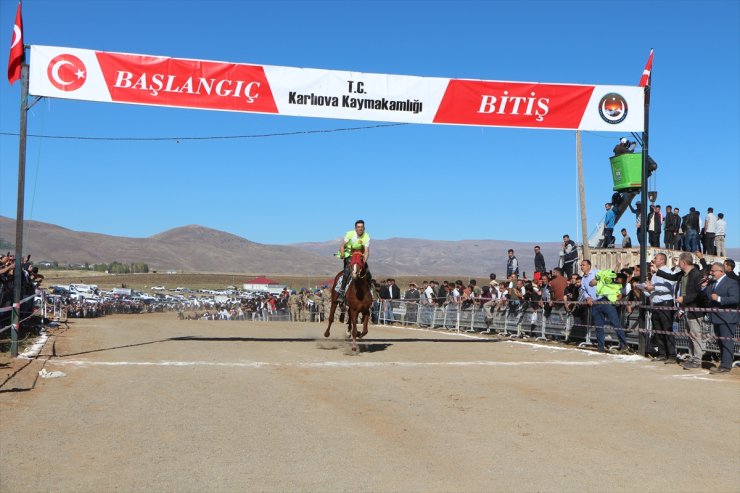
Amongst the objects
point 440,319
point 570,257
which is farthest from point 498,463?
point 570,257

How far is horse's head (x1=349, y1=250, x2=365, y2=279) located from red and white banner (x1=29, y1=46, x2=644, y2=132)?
10.9 ft

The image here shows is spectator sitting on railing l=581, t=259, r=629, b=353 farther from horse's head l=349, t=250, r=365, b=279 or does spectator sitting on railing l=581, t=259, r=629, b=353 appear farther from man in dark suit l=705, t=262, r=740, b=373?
horse's head l=349, t=250, r=365, b=279

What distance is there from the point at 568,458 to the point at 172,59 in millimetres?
12279

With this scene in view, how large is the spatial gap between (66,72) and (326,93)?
5.50 metres

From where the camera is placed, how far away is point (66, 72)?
1510cm

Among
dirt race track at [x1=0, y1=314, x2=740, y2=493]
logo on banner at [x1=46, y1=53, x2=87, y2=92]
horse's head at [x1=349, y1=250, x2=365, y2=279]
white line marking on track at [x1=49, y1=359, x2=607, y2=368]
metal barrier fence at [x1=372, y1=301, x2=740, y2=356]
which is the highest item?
logo on banner at [x1=46, y1=53, x2=87, y2=92]

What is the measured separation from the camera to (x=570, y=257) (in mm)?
28781

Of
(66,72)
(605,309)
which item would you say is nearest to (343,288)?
(605,309)

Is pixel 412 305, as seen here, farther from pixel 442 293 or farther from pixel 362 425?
pixel 362 425

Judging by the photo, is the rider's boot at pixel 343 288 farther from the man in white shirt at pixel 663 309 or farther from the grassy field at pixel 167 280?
the grassy field at pixel 167 280

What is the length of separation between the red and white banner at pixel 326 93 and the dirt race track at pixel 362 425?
18.3ft

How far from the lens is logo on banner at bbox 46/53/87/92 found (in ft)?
48.9

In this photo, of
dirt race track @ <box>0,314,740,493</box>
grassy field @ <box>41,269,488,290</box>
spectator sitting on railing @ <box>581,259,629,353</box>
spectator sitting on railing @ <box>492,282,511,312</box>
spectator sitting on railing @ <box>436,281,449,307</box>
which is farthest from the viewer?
grassy field @ <box>41,269,488,290</box>

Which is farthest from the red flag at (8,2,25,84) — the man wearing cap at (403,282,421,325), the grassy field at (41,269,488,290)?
the grassy field at (41,269,488,290)
